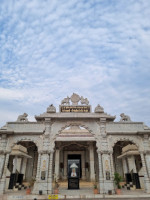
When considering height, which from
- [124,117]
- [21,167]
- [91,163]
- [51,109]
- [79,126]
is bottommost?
[21,167]

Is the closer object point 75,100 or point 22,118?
point 22,118

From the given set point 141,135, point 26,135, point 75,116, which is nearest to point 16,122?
point 26,135

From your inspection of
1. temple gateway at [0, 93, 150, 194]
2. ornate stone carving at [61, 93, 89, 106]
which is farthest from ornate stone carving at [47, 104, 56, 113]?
ornate stone carving at [61, 93, 89, 106]

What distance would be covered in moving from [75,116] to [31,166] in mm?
12022

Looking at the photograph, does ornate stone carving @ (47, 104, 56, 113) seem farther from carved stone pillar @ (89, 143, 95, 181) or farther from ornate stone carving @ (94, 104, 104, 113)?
carved stone pillar @ (89, 143, 95, 181)

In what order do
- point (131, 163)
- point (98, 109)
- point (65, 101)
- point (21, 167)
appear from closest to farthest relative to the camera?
point (98, 109) → point (65, 101) → point (131, 163) → point (21, 167)

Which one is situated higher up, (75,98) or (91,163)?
(75,98)

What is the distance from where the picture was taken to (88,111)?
15.4m

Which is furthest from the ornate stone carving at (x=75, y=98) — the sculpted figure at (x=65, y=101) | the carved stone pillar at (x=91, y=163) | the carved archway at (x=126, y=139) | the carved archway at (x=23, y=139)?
the carved stone pillar at (x=91, y=163)

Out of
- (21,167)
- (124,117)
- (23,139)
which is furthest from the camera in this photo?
(21,167)

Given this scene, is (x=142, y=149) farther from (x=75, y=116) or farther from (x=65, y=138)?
(x=65, y=138)

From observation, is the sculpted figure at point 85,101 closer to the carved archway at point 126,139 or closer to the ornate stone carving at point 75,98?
the ornate stone carving at point 75,98

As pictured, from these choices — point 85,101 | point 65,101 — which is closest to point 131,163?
point 85,101

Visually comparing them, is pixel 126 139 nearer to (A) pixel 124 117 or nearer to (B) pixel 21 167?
(A) pixel 124 117
